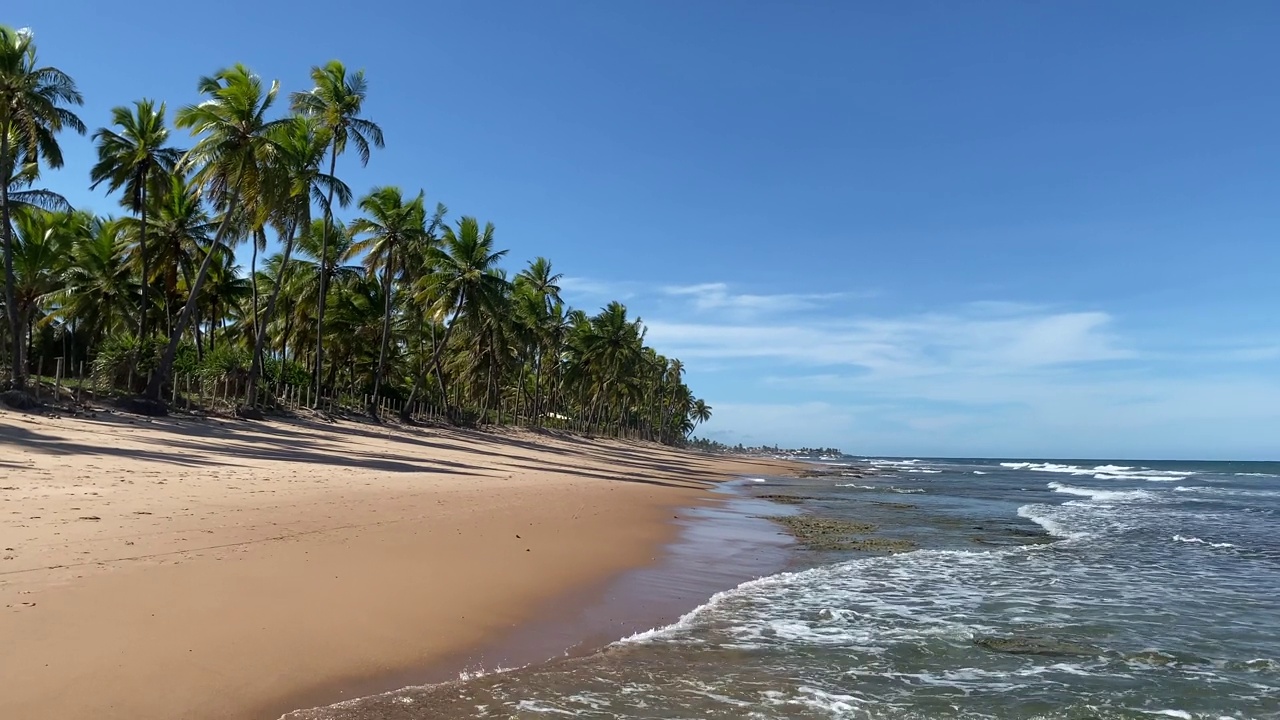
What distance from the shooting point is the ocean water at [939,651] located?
4910 millimetres

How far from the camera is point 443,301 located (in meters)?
37.8

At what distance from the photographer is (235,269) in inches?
1549

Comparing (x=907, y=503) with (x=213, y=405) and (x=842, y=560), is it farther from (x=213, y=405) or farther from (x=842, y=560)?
(x=213, y=405)

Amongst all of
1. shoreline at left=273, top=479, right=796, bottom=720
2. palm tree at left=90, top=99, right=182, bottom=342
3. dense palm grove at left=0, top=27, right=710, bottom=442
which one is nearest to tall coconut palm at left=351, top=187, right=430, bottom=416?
dense palm grove at left=0, top=27, right=710, bottom=442

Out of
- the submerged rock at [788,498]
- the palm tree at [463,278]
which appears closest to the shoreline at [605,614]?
the submerged rock at [788,498]

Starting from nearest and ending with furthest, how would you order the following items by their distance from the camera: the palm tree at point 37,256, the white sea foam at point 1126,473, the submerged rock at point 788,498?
the submerged rock at point 788,498
the palm tree at point 37,256
the white sea foam at point 1126,473

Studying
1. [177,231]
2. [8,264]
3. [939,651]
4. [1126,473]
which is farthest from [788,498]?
[1126,473]

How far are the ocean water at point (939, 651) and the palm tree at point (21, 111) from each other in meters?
22.0

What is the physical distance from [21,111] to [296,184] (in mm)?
7559

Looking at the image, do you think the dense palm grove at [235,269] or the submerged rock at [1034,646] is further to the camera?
the dense palm grove at [235,269]

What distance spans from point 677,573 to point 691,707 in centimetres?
477

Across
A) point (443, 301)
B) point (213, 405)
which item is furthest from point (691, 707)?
point (443, 301)

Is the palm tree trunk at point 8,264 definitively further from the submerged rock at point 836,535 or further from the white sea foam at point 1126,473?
the white sea foam at point 1126,473

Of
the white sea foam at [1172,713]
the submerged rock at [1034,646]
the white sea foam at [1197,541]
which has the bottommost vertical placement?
the submerged rock at [1034,646]
